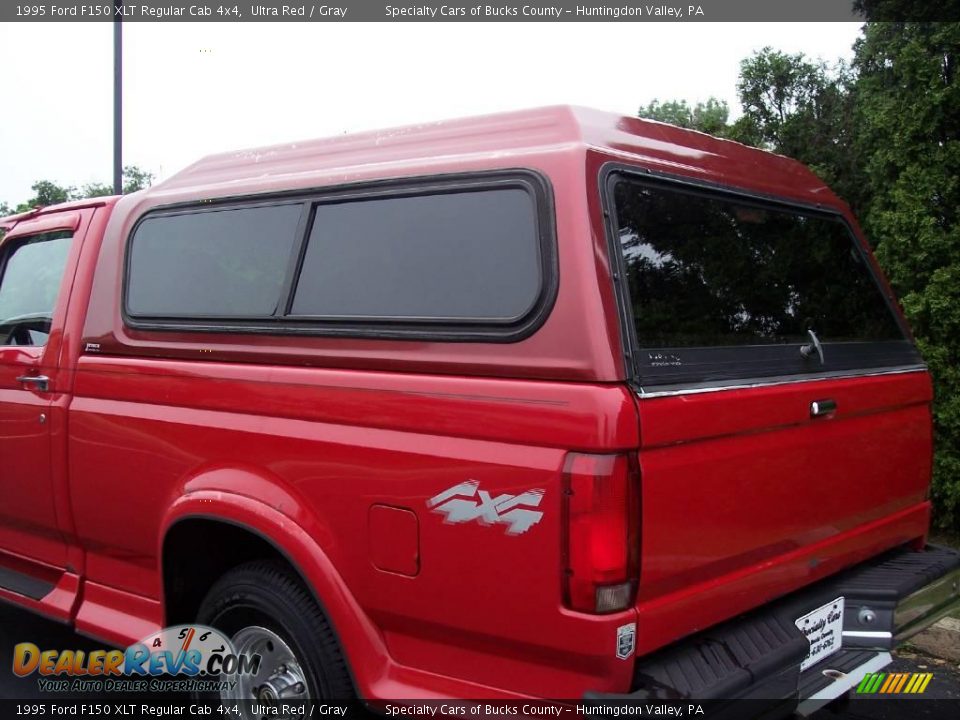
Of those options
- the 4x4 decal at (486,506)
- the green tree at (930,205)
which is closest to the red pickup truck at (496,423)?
the 4x4 decal at (486,506)

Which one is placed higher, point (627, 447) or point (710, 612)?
point (627, 447)

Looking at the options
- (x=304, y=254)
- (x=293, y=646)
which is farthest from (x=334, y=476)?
(x=304, y=254)

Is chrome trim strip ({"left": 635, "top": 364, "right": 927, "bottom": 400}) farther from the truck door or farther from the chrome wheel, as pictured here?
the truck door

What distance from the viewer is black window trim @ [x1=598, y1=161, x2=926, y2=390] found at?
87.7 inches

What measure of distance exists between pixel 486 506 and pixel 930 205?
4.53m

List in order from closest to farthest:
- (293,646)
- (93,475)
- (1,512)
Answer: (293,646) → (93,475) → (1,512)

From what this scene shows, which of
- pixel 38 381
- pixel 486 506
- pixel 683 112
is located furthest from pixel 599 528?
pixel 683 112

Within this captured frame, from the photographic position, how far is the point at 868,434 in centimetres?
294

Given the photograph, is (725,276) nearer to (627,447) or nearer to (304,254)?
(627,447)

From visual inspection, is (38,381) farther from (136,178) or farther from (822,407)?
(136,178)

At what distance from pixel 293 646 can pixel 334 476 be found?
611mm

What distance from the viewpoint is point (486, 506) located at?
2.18m

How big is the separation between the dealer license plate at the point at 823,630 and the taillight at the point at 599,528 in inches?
34.3

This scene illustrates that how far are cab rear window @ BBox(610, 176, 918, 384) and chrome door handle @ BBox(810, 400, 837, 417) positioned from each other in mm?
144
